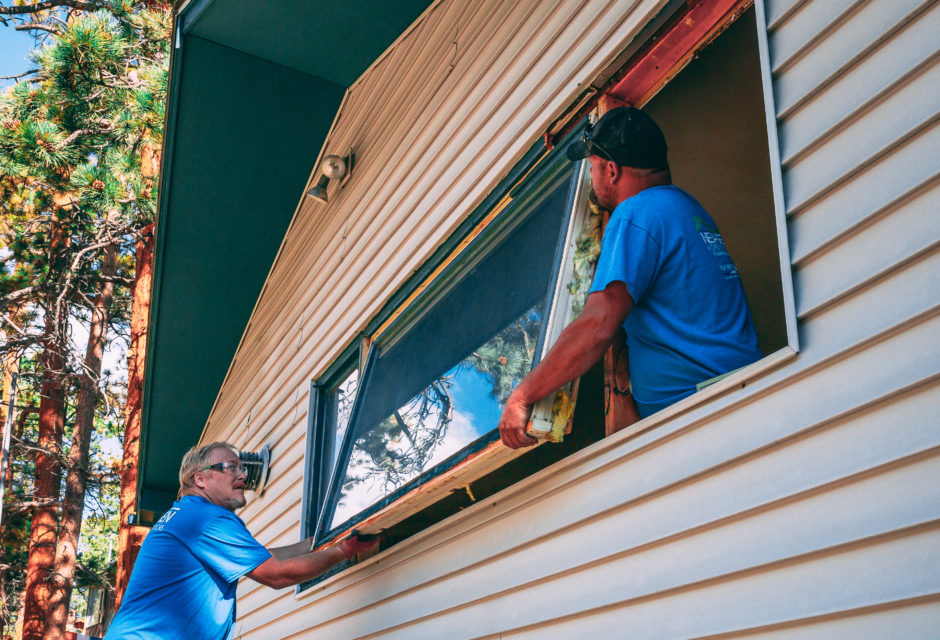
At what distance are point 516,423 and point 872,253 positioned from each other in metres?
1.12

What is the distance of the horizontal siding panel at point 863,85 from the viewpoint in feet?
6.22

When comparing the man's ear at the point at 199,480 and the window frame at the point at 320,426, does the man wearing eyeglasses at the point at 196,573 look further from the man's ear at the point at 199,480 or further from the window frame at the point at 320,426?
the window frame at the point at 320,426

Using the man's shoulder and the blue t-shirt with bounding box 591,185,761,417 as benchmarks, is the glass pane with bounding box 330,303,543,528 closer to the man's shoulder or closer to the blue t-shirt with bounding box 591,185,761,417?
the blue t-shirt with bounding box 591,185,761,417

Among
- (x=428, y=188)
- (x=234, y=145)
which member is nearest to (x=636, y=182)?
(x=428, y=188)

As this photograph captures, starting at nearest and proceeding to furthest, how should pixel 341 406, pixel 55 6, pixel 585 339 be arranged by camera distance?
pixel 585 339
pixel 341 406
pixel 55 6

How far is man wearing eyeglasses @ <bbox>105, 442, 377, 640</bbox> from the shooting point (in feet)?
12.4

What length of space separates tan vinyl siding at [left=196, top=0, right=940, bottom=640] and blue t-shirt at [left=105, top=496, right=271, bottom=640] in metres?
0.71

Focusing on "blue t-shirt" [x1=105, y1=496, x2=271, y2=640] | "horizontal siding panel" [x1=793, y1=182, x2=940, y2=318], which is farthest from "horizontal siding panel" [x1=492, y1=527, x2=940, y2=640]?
"blue t-shirt" [x1=105, y1=496, x2=271, y2=640]

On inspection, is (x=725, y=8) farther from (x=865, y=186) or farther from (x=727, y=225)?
(x=727, y=225)

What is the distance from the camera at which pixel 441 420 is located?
3.54 metres

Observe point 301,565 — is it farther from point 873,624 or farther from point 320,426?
point 873,624

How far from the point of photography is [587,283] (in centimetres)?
279

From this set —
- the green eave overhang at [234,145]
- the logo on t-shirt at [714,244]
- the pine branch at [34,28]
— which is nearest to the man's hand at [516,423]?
the logo on t-shirt at [714,244]

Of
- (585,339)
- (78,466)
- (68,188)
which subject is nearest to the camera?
(585,339)
